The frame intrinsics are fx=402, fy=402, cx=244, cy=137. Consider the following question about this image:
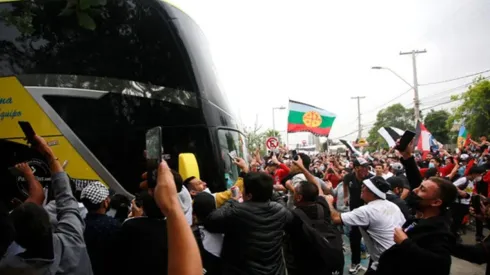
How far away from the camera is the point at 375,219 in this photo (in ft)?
12.0

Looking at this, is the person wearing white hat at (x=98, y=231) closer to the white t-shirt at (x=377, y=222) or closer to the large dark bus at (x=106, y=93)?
the white t-shirt at (x=377, y=222)

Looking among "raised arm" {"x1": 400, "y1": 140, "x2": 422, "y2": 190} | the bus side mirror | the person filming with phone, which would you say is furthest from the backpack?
the bus side mirror

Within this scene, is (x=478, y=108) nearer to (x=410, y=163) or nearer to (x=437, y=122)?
(x=410, y=163)

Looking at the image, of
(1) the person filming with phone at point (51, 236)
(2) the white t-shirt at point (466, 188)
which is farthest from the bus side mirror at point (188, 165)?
(2) the white t-shirt at point (466, 188)

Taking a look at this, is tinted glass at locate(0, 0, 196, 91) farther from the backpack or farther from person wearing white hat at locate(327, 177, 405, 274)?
person wearing white hat at locate(327, 177, 405, 274)

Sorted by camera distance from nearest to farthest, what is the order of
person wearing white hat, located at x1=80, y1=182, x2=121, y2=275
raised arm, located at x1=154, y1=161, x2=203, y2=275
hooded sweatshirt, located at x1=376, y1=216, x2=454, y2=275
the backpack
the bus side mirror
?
raised arm, located at x1=154, y1=161, x2=203, y2=275 < hooded sweatshirt, located at x1=376, y1=216, x2=454, y2=275 < person wearing white hat, located at x1=80, y1=182, x2=121, y2=275 < the backpack < the bus side mirror

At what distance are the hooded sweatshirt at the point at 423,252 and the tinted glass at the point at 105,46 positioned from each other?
12.0 feet

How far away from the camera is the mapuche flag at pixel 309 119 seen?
40.4 feet

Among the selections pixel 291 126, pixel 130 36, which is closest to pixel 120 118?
pixel 130 36

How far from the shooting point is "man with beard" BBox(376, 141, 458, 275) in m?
2.65

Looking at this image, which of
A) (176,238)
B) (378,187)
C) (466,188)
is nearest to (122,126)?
(378,187)

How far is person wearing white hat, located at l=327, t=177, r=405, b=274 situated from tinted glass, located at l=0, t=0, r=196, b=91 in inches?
116

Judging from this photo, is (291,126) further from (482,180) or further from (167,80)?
(167,80)

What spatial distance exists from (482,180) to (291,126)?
18.7 ft
